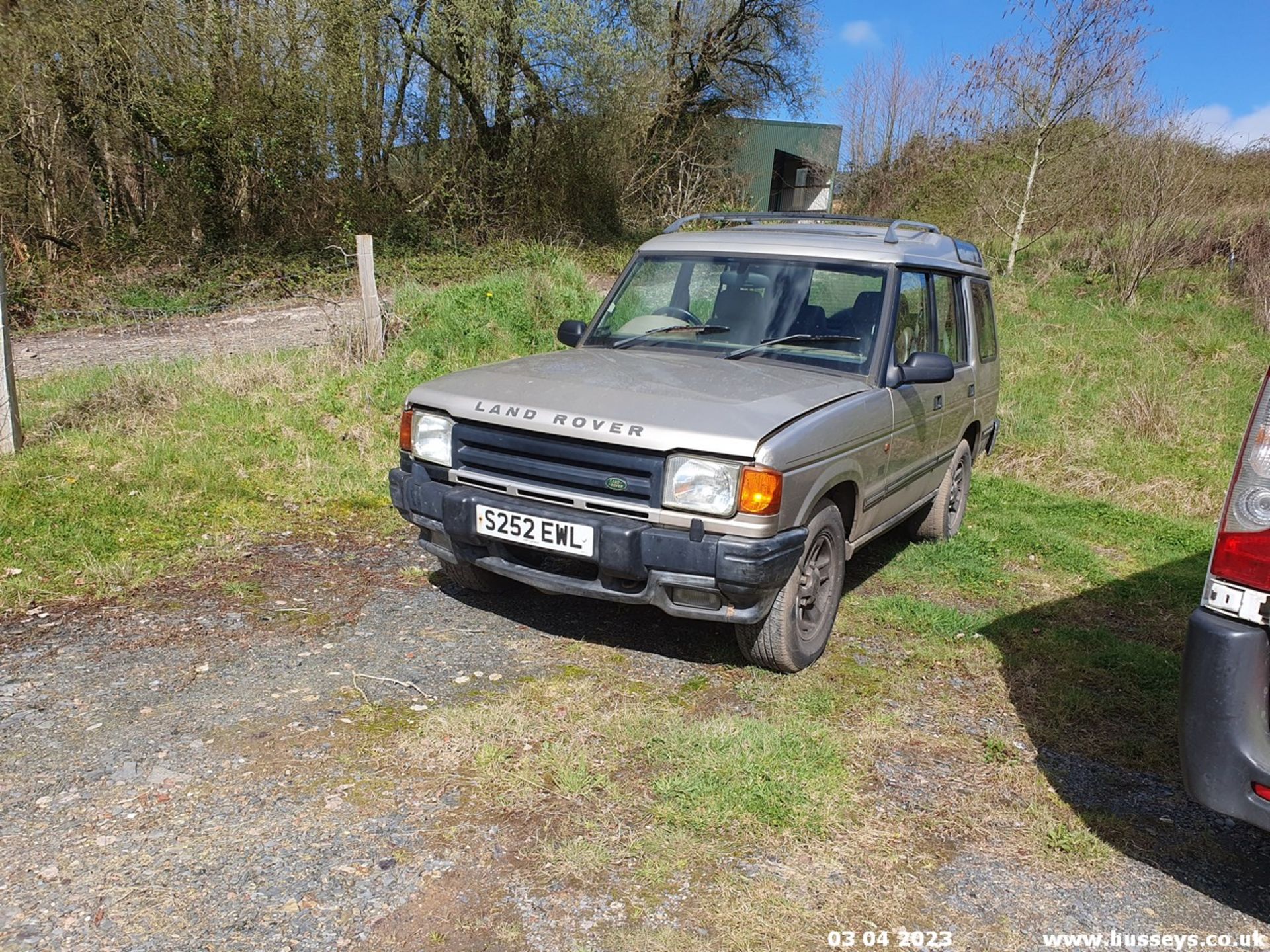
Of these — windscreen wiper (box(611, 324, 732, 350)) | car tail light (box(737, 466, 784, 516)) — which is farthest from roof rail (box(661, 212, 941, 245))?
car tail light (box(737, 466, 784, 516))

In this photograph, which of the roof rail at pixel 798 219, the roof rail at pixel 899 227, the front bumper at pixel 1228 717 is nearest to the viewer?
the front bumper at pixel 1228 717

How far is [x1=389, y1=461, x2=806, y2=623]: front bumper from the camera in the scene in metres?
3.58

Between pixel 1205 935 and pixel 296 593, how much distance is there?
4107 millimetres

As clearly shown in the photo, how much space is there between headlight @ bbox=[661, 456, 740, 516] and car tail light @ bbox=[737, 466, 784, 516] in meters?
0.03

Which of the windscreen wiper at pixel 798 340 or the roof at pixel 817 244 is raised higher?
the roof at pixel 817 244

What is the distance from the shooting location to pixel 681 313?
4996 millimetres

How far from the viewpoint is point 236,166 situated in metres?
15.6

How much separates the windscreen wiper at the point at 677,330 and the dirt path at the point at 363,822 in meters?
1.59

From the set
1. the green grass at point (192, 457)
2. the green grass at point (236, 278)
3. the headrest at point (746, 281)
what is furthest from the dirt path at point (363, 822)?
the green grass at point (236, 278)

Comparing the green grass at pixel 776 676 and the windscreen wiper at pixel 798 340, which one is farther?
the windscreen wiper at pixel 798 340

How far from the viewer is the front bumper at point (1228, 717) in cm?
245
